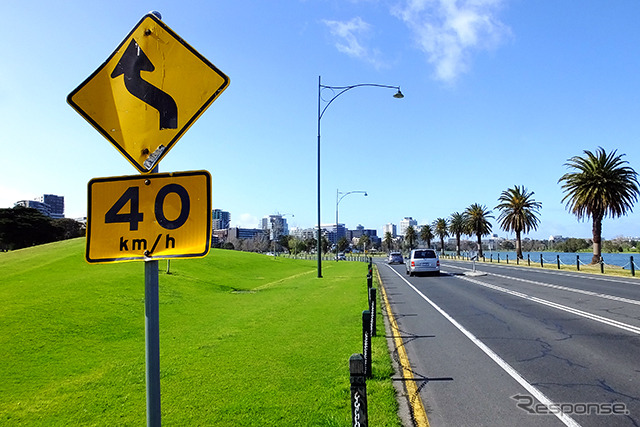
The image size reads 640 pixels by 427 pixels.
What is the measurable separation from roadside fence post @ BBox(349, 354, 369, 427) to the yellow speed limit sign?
1918 mm

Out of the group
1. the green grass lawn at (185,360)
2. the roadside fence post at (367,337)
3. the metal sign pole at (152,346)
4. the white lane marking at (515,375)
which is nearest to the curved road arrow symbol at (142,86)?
the metal sign pole at (152,346)

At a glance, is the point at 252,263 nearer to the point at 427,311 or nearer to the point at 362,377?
the point at 427,311

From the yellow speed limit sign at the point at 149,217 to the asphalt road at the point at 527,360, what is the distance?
4.08 metres

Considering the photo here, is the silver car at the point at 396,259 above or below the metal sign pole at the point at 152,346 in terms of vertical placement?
below

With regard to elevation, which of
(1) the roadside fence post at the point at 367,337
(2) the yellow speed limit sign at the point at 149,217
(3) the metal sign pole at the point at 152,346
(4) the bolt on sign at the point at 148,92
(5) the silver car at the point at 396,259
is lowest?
(5) the silver car at the point at 396,259

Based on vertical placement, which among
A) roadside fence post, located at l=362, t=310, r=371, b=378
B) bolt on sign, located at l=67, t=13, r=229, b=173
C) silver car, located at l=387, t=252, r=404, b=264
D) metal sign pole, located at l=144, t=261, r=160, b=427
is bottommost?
silver car, located at l=387, t=252, r=404, b=264

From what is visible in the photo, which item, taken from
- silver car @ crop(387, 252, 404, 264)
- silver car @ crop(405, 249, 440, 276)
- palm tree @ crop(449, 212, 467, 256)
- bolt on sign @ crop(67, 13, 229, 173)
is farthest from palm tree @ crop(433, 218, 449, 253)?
bolt on sign @ crop(67, 13, 229, 173)

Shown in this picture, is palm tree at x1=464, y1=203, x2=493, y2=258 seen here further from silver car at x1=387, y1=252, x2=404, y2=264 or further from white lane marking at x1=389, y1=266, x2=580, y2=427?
white lane marking at x1=389, y1=266, x2=580, y2=427

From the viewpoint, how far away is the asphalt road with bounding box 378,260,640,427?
213 inches

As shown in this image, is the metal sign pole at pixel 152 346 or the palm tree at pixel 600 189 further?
the palm tree at pixel 600 189

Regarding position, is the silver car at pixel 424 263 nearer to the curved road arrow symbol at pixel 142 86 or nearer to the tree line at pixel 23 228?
the curved road arrow symbol at pixel 142 86

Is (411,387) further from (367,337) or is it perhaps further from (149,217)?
(149,217)

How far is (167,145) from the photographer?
2.80 meters

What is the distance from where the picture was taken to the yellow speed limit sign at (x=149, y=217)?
101 inches
